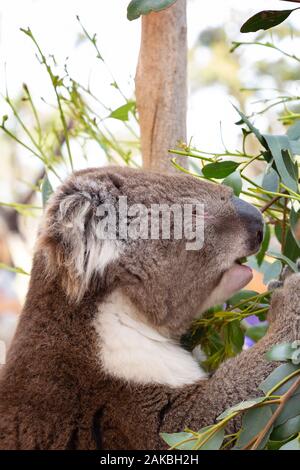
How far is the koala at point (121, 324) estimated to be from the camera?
1986 mm

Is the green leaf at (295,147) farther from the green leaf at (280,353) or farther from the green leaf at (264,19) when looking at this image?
the green leaf at (280,353)

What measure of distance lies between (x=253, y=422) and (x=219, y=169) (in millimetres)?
799

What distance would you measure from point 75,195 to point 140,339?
0.49m

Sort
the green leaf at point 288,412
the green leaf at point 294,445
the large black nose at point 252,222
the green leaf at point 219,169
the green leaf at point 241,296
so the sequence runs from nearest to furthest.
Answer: the green leaf at point 294,445 → the green leaf at point 288,412 → the green leaf at point 219,169 → the large black nose at point 252,222 → the green leaf at point 241,296

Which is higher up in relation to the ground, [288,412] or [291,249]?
[291,249]

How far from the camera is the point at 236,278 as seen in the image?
2.26 meters

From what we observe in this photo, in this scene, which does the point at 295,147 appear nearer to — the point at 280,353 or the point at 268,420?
the point at 280,353

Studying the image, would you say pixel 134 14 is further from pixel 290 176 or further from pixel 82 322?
pixel 82 322

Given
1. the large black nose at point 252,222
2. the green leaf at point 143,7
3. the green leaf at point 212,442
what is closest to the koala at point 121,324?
the large black nose at point 252,222

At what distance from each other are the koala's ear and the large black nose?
415 millimetres

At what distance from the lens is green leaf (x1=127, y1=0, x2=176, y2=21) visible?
71.2 inches

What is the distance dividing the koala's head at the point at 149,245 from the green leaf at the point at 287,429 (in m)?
0.69

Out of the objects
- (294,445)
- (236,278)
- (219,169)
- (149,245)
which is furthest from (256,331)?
(294,445)

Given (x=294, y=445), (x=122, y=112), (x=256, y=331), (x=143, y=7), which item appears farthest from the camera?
(x=122, y=112)
